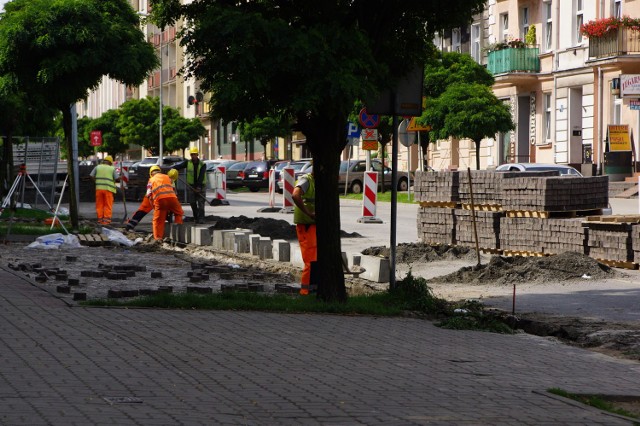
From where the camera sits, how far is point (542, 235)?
18062mm

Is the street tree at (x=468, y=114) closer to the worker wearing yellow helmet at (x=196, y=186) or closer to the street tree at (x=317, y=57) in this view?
the worker wearing yellow helmet at (x=196, y=186)

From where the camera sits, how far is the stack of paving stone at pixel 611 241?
1653 centimetres

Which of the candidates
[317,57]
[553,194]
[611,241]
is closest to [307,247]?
Answer: [317,57]

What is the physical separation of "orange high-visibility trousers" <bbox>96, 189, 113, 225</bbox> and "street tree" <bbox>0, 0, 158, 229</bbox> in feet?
11.4

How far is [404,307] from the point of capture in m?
12.5

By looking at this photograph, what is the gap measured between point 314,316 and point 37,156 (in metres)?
20.1

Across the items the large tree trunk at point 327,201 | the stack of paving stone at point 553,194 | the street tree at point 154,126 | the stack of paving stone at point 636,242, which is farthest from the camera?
the street tree at point 154,126

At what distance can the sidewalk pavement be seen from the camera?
684cm

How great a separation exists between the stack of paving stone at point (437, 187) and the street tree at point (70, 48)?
6209 millimetres

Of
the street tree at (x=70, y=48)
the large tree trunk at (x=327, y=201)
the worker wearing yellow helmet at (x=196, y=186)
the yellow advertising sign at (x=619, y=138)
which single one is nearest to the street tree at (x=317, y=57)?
the large tree trunk at (x=327, y=201)

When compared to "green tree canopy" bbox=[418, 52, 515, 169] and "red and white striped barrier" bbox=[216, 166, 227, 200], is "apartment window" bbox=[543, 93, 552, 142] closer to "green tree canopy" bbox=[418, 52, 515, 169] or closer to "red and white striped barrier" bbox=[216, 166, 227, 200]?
"green tree canopy" bbox=[418, 52, 515, 169]

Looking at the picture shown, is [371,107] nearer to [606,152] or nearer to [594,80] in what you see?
[606,152]

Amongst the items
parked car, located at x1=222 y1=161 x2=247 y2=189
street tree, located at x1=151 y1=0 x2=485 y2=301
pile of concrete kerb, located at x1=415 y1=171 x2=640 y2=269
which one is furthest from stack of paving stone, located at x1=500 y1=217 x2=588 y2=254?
parked car, located at x1=222 y1=161 x2=247 y2=189

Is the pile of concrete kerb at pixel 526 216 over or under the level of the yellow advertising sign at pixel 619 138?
under
